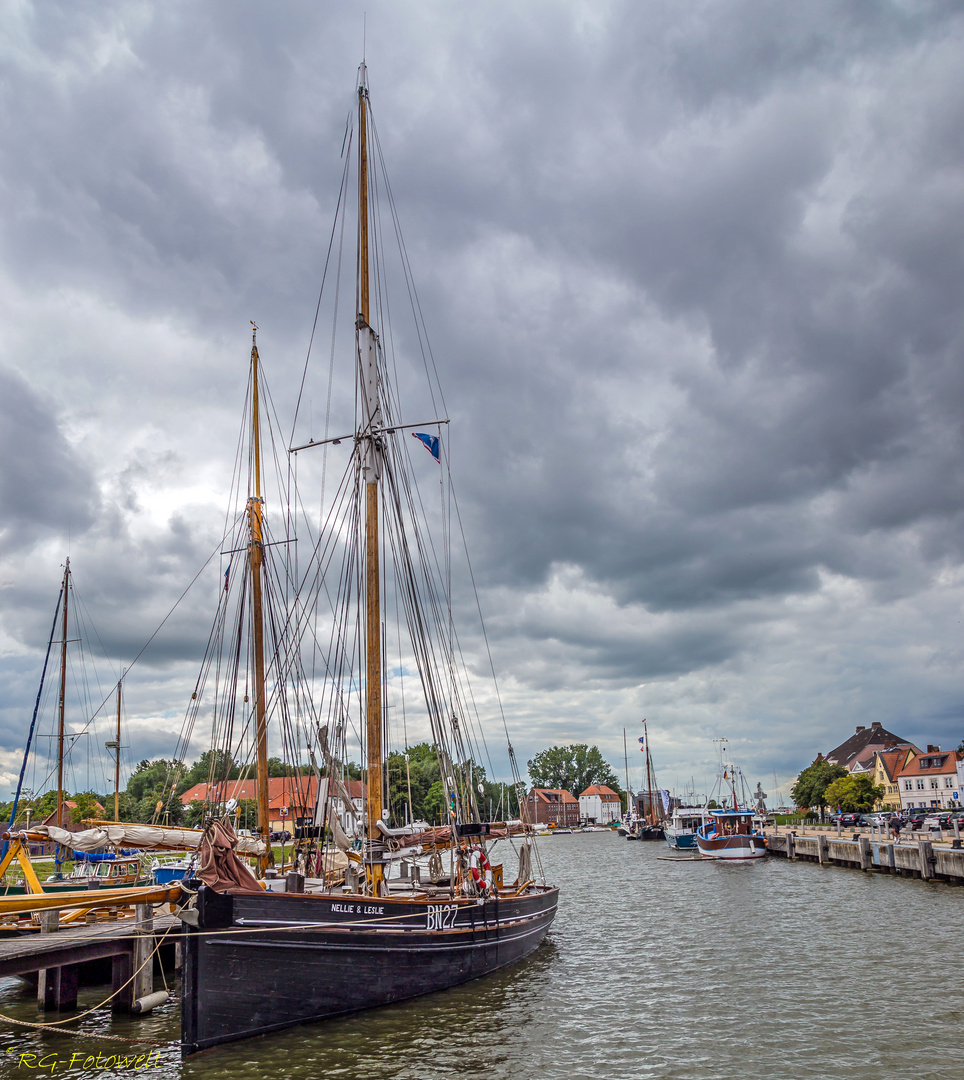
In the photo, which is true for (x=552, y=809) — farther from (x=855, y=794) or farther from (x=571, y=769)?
(x=855, y=794)

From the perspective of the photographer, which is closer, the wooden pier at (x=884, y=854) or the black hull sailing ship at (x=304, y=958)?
the black hull sailing ship at (x=304, y=958)

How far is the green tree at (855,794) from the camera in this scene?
271 ft

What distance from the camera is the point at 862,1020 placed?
16922mm

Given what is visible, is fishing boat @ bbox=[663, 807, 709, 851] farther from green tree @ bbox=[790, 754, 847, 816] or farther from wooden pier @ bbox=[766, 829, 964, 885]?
wooden pier @ bbox=[766, 829, 964, 885]

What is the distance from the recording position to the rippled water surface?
572 inches

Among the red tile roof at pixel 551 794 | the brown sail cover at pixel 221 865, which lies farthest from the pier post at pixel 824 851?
the red tile roof at pixel 551 794

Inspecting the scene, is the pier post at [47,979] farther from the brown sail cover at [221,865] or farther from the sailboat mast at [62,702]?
the sailboat mast at [62,702]

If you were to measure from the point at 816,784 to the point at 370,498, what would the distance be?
3548 inches

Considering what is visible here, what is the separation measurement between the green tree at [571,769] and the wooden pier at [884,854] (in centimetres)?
13372

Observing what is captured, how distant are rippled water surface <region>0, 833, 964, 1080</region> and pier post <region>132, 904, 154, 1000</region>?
82cm

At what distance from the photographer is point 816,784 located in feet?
310

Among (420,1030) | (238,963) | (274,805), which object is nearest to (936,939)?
(420,1030)

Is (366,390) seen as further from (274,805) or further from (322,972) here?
(274,805)

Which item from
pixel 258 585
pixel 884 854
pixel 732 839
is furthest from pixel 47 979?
pixel 732 839
